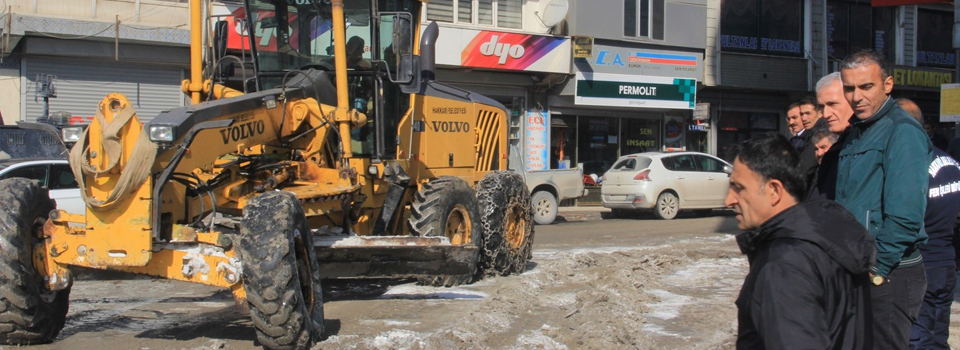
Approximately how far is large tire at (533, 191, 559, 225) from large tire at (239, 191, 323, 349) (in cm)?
1275

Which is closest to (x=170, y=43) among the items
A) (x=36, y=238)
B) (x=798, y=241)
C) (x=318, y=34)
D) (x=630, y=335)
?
(x=318, y=34)

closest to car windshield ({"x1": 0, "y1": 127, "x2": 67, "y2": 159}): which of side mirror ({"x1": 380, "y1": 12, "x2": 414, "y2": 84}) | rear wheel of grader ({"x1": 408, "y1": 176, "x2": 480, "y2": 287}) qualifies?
side mirror ({"x1": 380, "y1": 12, "x2": 414, "y2": 84})

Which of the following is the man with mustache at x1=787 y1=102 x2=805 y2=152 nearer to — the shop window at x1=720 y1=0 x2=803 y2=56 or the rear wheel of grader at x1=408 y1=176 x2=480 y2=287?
the rear wheel of grader at x1=408 y1=176 x2=480 y2=287

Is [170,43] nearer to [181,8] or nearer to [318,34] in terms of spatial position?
[181,8]

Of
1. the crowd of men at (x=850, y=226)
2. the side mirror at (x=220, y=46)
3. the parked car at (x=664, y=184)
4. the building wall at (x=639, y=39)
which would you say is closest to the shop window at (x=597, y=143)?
the building wall at (x=639, y=39)

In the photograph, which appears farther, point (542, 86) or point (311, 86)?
point (542, 86)

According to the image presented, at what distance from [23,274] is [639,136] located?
22623mm

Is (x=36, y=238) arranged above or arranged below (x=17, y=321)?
above

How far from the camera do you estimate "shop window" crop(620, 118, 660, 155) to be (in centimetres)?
2698

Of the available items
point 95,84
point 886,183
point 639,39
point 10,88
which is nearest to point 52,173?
point 10,88

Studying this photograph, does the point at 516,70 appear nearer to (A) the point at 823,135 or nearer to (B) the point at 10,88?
(B) the point at 10,88

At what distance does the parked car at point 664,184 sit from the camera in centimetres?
1980

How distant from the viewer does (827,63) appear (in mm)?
29453

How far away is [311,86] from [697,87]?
807 inches
